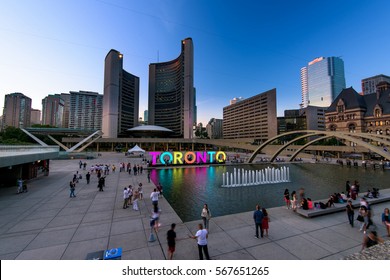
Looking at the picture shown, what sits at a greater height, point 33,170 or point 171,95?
point 171,95

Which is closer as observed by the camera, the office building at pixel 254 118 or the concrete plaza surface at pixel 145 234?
the concrete plaza surface at pixel 145 234

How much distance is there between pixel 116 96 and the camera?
134 metres

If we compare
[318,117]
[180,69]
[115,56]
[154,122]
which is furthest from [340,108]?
[115,56]

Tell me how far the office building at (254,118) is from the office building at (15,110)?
215 metres

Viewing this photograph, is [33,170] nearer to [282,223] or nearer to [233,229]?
[233,229]

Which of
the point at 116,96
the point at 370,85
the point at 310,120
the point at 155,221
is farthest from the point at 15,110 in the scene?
the point at 370,85

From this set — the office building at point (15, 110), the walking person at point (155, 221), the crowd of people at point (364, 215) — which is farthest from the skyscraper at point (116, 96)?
the crowd of people at point (364, 215)

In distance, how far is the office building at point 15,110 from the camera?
181 metres

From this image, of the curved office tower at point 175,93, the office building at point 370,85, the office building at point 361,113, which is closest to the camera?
the office building at point 361,113

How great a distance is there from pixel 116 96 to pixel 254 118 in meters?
111

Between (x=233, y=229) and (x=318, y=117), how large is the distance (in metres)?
156

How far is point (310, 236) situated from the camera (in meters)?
7.93

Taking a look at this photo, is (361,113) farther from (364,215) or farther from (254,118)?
(364,215)

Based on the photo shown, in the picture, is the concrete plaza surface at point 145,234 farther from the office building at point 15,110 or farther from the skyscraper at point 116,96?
the office building at point 15,110
